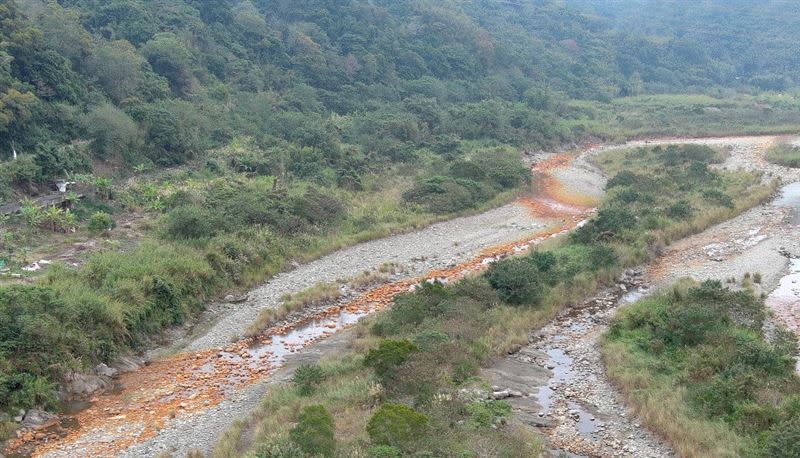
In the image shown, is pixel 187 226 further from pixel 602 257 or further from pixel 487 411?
pixel 602 257

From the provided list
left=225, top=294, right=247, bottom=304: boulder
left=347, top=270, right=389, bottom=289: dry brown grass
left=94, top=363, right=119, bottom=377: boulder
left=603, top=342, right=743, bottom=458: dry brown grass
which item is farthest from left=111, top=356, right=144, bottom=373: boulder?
left=603, top=342, right=743, bottom=458: dry brown grass

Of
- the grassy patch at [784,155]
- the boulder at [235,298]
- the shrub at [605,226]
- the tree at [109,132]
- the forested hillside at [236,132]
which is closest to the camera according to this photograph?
the forested hillside at [236,132]

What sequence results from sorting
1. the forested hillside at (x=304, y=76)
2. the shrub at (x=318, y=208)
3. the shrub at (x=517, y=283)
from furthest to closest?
the forested hillside at (x=304, y=76) → the shrub at (x=318, y=208) → the shrub at (x=517, y=283)

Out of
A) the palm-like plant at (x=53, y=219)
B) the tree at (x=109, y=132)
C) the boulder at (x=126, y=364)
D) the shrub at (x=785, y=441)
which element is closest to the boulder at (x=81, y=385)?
the boulder at (x=126, y=364)

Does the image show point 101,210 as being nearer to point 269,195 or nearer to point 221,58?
point 269,195

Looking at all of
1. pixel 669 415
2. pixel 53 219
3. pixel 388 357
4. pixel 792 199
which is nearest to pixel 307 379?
pixel 388 357

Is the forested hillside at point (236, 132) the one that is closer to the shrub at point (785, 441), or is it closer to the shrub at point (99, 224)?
the shrub at point (99, 224)
